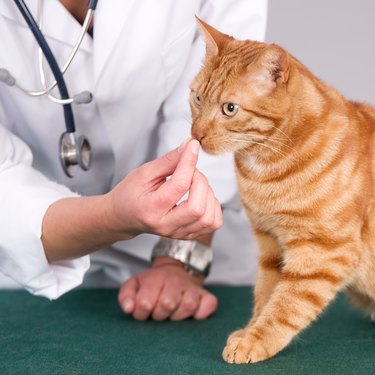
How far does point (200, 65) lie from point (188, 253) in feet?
1.33

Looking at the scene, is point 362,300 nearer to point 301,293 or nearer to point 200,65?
point 301,293

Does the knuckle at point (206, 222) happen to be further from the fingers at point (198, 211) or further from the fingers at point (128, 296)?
the fingers at point (128, 296)

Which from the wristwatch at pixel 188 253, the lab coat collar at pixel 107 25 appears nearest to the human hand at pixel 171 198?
the lab coat collar at pixel 107 25

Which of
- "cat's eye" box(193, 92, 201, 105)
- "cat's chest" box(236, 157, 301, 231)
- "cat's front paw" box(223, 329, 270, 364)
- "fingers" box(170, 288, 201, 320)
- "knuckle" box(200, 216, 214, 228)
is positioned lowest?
"fingers" box(170, 288, 201, 320)

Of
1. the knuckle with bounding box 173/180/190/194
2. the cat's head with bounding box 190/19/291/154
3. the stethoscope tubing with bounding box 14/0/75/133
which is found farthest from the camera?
the stethoscope tubing with bounding box 14/0/75/133

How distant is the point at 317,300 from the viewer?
125cm

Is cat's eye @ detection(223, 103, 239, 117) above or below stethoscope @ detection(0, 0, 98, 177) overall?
above

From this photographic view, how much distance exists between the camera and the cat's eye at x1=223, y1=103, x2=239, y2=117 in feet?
4.03

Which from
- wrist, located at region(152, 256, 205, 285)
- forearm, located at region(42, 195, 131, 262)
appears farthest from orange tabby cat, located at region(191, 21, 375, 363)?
wrist, located at region(152, 256, 205, 285)

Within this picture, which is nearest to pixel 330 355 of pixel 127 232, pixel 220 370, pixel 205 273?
pixel 220 370

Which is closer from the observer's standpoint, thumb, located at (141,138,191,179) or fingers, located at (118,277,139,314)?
thumb, located at (141,138,191,179)

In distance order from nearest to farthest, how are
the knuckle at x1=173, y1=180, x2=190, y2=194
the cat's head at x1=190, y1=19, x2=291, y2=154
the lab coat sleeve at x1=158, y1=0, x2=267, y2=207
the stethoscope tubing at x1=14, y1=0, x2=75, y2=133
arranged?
the knuckle at x1=173, y1=180, x2=190, y2=194, the cat's head at x1=190, y1=19, x2=291, y2=154, the stethoscope tubing at x1=14, y1=0, x2=75, y2=133, the lab coat sleeve at x1=158, y1=0, x2=267, y2=207

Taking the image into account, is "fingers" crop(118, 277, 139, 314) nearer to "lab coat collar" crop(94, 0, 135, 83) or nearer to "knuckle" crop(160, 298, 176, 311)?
"knuckle" crop(160, 298, 176, 311)

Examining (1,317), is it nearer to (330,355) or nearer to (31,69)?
(31,69)
